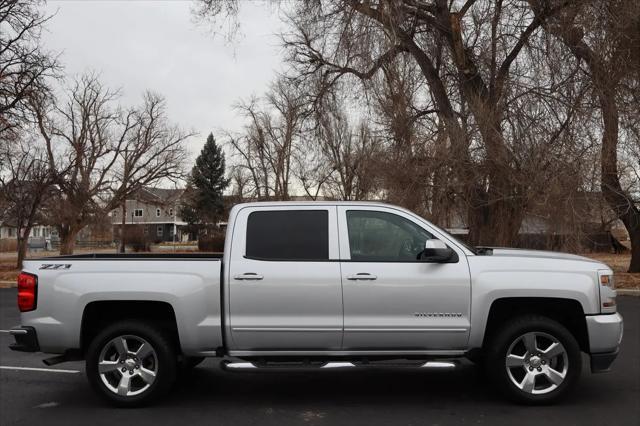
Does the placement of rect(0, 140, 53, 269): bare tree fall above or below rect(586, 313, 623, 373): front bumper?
above

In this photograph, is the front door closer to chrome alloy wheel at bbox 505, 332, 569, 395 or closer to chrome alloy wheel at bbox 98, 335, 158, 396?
chrome alloy wheel at bbox 505, 332, 569, 395

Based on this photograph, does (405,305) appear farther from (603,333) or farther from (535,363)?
(603,333)

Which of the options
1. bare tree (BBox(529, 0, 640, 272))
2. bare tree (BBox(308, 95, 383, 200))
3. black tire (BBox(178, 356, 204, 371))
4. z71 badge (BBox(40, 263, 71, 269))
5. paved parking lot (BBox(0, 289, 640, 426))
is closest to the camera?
paved parking lot (BBox(0, 289, 640, 426))

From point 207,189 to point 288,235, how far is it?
59603 millimetres

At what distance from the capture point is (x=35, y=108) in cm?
2088

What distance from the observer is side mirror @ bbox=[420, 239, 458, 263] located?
17.2ft

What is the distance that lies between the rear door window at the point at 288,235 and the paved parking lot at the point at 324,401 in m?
1.45

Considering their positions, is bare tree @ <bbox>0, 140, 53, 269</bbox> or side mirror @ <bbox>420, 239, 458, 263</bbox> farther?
bare tree @ <bbox>0, 140, 53, 269</bbox>

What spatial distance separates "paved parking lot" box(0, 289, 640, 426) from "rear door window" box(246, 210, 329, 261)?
145 centimetres

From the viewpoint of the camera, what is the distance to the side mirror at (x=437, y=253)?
17.2 ft

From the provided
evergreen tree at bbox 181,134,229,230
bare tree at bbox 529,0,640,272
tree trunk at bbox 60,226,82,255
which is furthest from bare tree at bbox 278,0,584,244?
evergreen tree at bbox 181,134,229,230

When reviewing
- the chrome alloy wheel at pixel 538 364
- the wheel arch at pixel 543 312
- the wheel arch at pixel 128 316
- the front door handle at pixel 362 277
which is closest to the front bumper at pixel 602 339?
the wheel arch at pixel 543 312

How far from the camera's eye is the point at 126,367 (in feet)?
17.8

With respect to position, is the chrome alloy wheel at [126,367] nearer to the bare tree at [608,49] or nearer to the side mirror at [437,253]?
the side mirror at [437,253]
